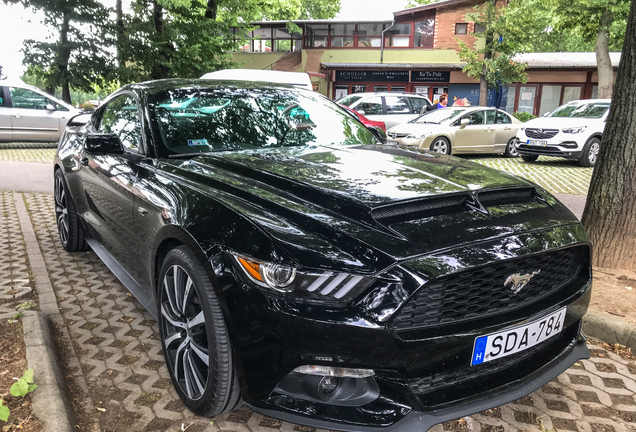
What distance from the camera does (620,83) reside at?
13.3 ft

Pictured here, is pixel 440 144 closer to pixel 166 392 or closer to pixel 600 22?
pixel 600 22

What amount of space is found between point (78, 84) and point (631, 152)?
19.5m

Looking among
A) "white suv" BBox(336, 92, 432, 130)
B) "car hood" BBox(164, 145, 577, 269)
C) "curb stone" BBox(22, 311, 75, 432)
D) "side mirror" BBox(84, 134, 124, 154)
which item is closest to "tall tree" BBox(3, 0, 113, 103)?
"white suv" BBox(336, 92, 432, 130)

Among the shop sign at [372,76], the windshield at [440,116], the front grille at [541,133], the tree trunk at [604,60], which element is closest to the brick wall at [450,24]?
the shop sign at [372,76]

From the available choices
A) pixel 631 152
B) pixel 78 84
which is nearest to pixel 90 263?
pixel 631 152

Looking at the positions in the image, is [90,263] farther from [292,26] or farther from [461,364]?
[292,26]

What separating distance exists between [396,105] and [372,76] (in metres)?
15.5

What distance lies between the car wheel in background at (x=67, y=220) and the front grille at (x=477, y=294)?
3.73m

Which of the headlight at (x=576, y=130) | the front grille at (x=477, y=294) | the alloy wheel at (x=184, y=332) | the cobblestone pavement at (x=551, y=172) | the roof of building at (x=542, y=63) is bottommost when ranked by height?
the cobblestone pavement at (x=551, y=172)

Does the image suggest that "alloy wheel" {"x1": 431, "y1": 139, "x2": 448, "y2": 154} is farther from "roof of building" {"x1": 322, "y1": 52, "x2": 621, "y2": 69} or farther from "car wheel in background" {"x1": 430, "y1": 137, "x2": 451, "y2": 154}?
"roof of building" {"x1": 322, "y1": 52, "x2": 621, "y2": 69}

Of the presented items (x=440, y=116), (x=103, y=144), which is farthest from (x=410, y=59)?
(x=103, y=144)

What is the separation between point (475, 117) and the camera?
1362 centimetres

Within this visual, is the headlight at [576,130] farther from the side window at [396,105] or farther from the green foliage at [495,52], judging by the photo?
the green foliage at [495,52]

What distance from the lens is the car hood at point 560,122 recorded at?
11961 millimetres
